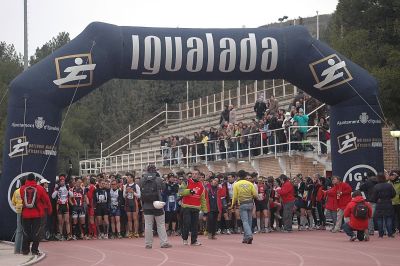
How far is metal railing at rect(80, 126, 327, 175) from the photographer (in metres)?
30.3

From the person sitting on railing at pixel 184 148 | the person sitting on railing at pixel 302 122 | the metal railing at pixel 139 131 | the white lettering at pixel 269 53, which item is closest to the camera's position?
the white lettering at pixel 269 53

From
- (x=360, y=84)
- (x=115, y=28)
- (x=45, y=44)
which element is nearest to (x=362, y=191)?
(x=360, y=84)

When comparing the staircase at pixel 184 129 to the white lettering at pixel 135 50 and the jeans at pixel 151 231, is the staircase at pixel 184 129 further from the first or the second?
the jeans at pixel 151 231

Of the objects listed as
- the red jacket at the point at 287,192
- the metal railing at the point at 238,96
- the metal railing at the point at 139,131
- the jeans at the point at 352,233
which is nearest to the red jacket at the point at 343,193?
the red jacket at the point at 287,192

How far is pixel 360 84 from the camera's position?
2284cm

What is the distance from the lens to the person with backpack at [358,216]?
20188 millimetres

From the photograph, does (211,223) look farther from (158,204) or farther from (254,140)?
(254,140)

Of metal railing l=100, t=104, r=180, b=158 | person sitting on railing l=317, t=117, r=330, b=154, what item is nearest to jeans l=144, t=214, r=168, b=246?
person sitting on railing l=317, t=117, r=330, b=154

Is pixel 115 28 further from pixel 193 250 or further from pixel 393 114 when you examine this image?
pixel 393 114

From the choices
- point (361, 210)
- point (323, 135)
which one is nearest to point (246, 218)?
point (361, 210)

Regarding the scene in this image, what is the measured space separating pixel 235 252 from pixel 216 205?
4592 mm

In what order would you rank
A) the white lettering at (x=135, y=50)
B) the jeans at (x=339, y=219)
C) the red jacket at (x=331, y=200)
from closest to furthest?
1. the white lettering at (x=135, y=50)
2. the jeans at (x=339, y=219)
3. the red jacket at (x=331, y=200)

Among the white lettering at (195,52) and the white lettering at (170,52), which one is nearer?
the white lettering at (170,52)

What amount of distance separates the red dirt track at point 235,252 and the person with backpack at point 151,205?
11.5 inches
